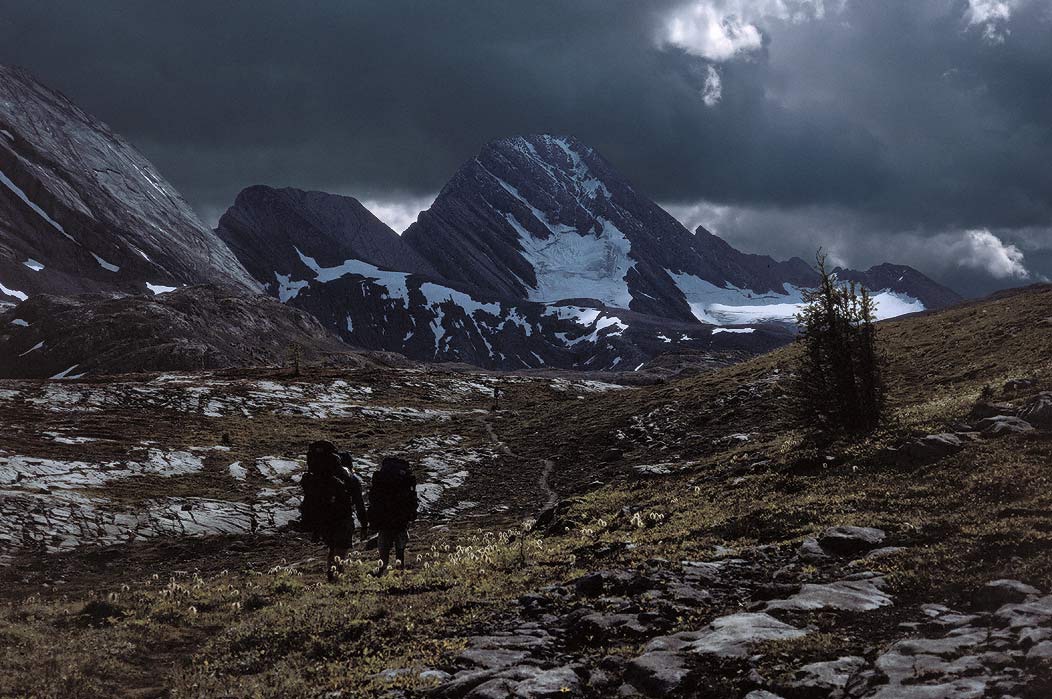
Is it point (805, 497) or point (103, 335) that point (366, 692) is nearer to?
point (805, 497)

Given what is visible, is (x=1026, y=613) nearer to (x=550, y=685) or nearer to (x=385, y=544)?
(x=550, y=685)

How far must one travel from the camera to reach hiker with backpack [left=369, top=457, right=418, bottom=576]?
18797 mm

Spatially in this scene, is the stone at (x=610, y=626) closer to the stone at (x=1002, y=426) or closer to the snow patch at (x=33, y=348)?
the stone at (x=1002, y=426)

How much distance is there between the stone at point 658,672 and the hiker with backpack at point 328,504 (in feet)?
37.9

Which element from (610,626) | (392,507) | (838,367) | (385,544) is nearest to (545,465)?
(838,367)

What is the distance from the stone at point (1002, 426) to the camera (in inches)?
689

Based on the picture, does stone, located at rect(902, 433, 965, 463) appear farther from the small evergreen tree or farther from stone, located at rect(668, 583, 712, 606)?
stone, located at rect(668, 583, 712, 606)

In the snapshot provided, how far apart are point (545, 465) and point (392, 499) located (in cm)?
2574

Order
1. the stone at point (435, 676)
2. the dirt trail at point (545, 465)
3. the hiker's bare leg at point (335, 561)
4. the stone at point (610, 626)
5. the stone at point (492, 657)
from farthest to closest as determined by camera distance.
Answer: the dirt trail at point (545, 465) → the hiker's bare leg at point (335, 561) → the stone at point (610, 626) → the stone at point (492, 657) → the stone at point (435, 676)

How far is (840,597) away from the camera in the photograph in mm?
9609

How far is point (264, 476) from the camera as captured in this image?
122 ft

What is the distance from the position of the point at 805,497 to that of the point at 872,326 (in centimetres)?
1133

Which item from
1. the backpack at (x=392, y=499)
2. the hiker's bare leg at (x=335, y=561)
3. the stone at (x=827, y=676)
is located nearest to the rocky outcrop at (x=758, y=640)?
the stone at (x=827, y=676)

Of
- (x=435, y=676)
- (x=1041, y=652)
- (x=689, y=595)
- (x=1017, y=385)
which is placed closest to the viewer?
(x=1041, y=652)
